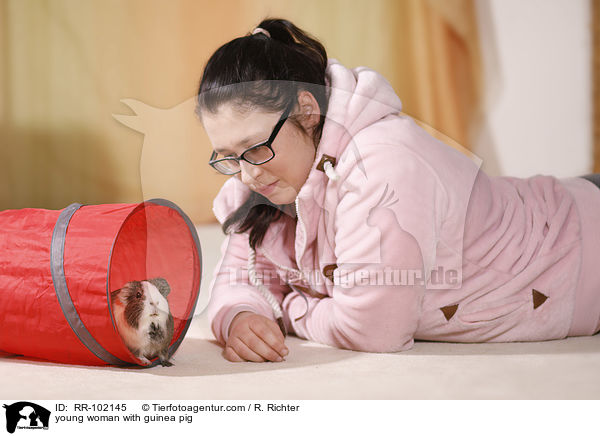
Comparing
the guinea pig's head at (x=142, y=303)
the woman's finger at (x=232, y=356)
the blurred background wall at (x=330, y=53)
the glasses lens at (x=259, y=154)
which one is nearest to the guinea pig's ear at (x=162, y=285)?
the guinea pig's head at (x=142, y=303)

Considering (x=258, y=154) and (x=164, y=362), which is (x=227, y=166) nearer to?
(x=258, y=154)

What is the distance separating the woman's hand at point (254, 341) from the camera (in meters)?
0.89

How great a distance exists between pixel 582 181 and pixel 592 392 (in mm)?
489

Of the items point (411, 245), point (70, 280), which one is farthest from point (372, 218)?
point (70, 280)

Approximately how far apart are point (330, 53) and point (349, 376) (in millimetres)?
2307

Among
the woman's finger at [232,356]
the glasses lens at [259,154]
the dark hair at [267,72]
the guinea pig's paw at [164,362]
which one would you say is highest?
the dark hair at [267,72]

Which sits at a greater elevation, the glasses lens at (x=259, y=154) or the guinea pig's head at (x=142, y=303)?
the glasses lens at (x=259, y=154)

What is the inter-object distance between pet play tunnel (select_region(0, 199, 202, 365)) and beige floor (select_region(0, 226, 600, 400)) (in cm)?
3

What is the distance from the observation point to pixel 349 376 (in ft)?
2.56

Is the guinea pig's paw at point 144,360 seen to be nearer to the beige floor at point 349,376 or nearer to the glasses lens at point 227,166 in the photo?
the beige floor at point 349,376
